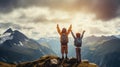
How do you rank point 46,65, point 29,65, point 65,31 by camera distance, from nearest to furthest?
point 65,31
point 46,65
point 29,65

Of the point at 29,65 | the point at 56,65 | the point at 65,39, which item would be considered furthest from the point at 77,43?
the point at 29,65

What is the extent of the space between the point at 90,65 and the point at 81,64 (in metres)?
5.98

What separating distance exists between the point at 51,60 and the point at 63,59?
17.7 ft

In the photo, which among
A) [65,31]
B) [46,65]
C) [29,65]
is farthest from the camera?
[29,65]

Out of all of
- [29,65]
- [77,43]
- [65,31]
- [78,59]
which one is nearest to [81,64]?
[78,59]

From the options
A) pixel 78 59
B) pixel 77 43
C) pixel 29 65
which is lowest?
pixel 29 65

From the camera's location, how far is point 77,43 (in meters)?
98.8

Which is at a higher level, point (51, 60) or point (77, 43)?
point (77, 43)

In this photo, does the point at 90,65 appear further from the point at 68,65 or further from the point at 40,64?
the point at 40,64

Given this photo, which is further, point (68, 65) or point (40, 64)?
point (40, 64)

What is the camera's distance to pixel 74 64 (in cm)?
10131

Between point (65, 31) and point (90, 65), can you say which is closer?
point (65, 31)

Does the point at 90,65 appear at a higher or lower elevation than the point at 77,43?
lower

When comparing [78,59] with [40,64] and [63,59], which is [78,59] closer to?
[63,59]
